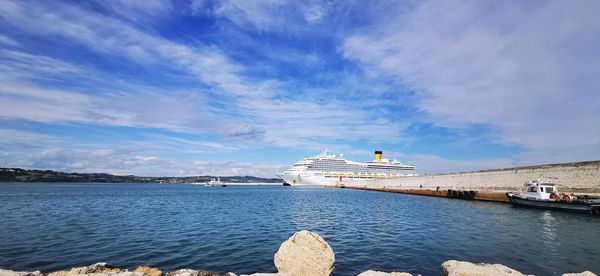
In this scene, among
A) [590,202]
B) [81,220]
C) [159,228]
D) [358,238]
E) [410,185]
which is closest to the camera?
[358,238]

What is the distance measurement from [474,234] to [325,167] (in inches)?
4012

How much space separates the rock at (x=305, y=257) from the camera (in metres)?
8.92

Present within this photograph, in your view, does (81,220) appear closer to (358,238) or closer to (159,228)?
(159,228)

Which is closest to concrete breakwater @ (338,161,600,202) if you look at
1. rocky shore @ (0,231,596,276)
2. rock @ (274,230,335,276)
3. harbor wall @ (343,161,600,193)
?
harbor wall @ (343,161,600,193)

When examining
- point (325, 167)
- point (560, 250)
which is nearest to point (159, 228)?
point (560, 250)

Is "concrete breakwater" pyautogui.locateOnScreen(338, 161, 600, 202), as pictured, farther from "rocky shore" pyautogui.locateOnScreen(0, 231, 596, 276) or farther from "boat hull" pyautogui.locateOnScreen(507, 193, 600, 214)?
"rocky shore" pyautogui.locateOnScreen(0, 231, 596, 276)

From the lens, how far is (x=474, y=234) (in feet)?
65.1

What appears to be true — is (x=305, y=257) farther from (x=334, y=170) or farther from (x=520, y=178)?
(x=334, y=170)

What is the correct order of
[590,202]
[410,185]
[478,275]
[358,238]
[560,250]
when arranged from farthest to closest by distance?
[410,185] → [590,202] → [358,238] → [560,250] → [478,275]

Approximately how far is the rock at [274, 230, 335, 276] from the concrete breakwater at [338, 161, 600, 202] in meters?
37.7

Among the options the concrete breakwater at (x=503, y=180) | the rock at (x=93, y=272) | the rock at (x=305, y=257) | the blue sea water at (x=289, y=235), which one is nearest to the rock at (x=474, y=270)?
the blue sea water at (x=289, y=235)

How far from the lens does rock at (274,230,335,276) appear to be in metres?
8.92

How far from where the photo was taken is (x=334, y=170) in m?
122

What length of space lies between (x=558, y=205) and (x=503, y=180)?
1490 centimetres
